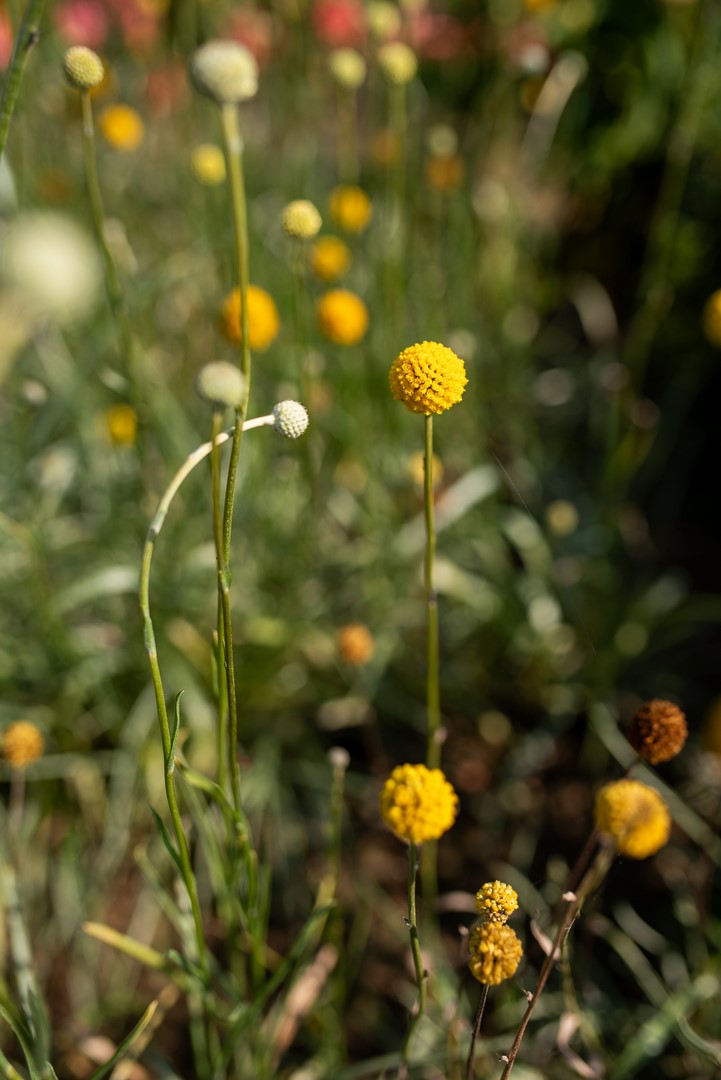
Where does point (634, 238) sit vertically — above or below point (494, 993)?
above

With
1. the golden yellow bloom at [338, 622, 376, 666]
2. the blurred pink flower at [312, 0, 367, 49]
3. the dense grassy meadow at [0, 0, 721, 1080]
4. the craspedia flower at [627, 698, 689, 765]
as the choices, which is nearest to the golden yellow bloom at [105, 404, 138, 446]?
the dense grassy meadow at [0, 0, 721, 1080]

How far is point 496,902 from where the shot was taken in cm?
74

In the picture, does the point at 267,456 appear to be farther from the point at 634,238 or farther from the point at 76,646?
the point at 634,238

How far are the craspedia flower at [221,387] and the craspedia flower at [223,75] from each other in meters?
0.22

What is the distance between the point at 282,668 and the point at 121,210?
1.34 metres

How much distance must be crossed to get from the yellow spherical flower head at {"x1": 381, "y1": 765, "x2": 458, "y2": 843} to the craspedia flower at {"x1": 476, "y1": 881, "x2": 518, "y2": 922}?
2.9 inches

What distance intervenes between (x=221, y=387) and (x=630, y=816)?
0.55 meters

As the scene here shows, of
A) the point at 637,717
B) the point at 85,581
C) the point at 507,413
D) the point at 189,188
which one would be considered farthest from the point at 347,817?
the point at 189,188

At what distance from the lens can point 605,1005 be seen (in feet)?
4.20

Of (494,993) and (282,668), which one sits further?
(282,668)

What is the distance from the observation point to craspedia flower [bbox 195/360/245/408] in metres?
0.79

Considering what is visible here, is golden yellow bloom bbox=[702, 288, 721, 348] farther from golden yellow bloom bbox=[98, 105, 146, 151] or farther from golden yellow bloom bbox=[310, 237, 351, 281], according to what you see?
golden yellow bloom bbox=[98, 105, 146, 151]

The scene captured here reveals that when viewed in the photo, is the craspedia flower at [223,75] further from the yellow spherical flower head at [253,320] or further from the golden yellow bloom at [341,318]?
the golden yellow bloom at [341,318]

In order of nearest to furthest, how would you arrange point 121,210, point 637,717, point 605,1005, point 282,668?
point 637,717
point 605,1005
point 282,668
point 121,210
